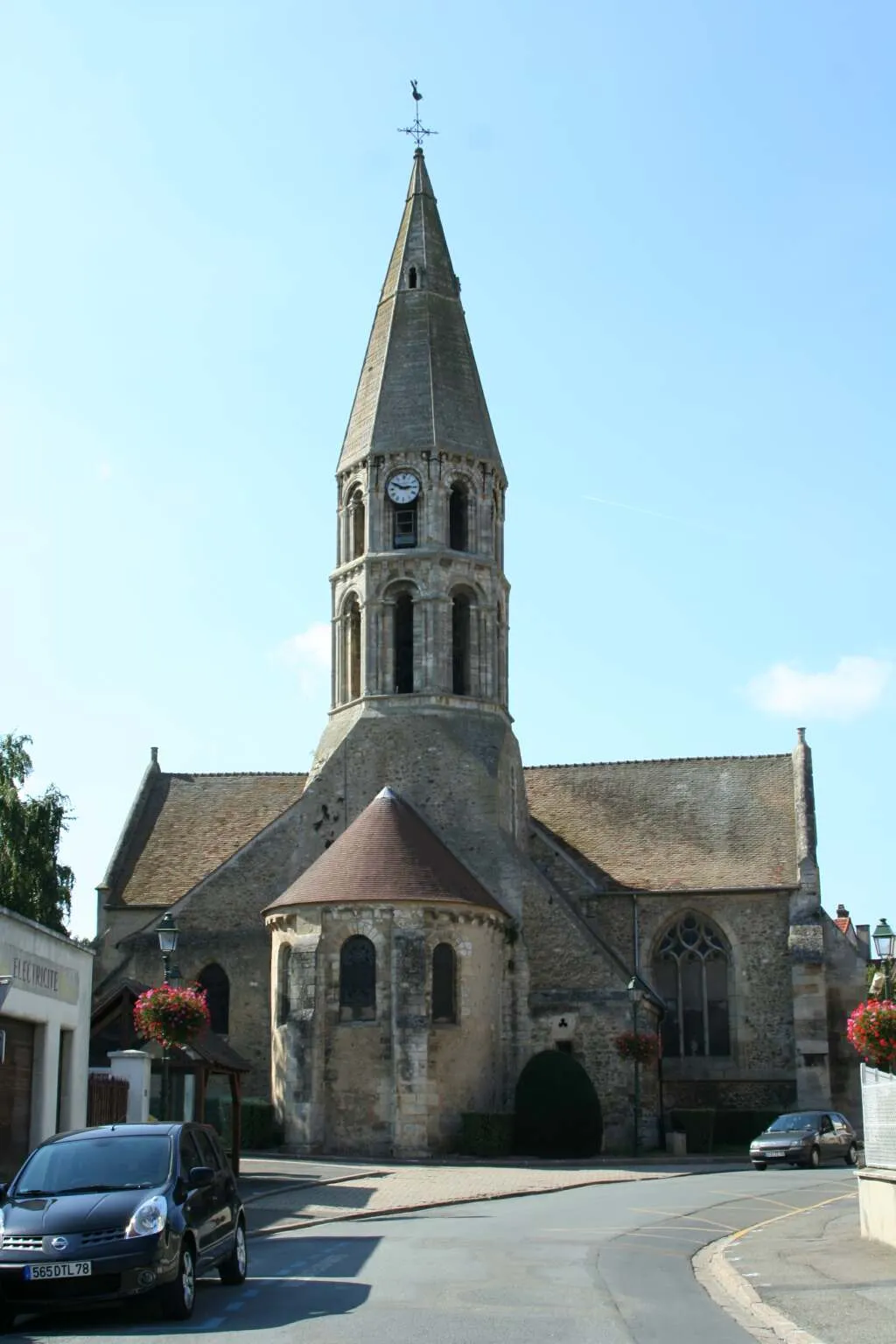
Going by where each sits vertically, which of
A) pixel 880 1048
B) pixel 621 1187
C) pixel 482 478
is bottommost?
pixel 621 1187

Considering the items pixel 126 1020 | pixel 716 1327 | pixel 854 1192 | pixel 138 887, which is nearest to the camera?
pixel 716 1327

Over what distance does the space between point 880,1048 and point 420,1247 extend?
223 inches

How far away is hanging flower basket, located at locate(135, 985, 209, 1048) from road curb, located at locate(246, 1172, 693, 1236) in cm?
372

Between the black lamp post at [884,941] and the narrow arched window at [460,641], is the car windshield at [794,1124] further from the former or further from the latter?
the narrow arched window at [460,641]

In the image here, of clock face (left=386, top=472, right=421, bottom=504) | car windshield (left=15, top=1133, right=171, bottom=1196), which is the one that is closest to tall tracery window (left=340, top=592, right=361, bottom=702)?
clock face (left=386, top=472, right=421, bottom=504)

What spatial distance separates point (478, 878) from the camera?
3728 cm

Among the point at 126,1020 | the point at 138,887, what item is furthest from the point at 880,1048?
the point at 138,887

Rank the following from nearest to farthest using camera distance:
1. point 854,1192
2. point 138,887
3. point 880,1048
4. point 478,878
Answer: point 880,1048 < point 854,1192 < point 478,878 < point 138,887

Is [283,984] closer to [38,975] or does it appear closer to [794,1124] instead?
[794,1124]

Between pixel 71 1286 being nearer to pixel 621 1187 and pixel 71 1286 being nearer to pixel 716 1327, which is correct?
pixel 716 1327

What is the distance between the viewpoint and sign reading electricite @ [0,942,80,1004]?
720 inches

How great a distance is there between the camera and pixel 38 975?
19.6 m

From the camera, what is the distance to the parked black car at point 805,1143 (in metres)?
28.3

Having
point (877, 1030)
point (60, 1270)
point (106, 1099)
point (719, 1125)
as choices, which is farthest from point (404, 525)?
point (60, 1270)
